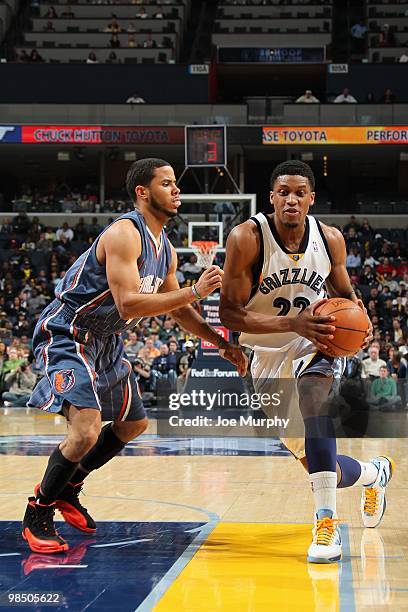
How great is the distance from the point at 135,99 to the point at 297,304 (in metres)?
22.1

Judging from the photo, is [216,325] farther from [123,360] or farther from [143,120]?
[143,120]

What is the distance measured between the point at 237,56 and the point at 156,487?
22788 millimetres

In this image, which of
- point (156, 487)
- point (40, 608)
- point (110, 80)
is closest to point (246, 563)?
point (40, 608)

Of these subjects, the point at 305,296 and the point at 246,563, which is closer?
the point at 246,563

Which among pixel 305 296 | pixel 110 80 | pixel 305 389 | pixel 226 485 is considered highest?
pixel 110 80

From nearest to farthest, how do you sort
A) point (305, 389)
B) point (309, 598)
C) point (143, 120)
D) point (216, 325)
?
1. point (309, 598)
2. point (305, 389)
3. point (216, 325)
4. point (143, 120)

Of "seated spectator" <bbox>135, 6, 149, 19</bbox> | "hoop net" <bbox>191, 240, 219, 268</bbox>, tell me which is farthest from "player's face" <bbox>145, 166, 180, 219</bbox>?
"seated spectator" <bbox>135, 6, 149, 19</bbox>

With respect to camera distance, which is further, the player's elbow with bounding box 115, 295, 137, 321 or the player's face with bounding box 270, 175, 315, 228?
the player's face with bounding box 270, 175, 315, 228

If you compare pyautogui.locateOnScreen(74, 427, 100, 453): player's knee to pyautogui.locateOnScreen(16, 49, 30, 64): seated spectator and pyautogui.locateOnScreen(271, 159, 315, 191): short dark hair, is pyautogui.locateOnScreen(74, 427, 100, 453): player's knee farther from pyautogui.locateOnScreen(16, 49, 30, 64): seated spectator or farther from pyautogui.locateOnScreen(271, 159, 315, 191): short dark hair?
pyautogui.locateOnScreen(16, 49, 30, 64): seated spectator

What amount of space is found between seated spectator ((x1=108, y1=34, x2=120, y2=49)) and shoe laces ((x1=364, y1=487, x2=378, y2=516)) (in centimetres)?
2530

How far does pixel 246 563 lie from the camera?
4.07 meters

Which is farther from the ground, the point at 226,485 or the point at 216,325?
the point at 216,325

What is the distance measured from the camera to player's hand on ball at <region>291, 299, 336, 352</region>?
4023 mm

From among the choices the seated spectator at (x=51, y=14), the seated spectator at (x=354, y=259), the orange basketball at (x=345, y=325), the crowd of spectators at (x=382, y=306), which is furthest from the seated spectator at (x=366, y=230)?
the orange basketball at (x=345, y=325)
